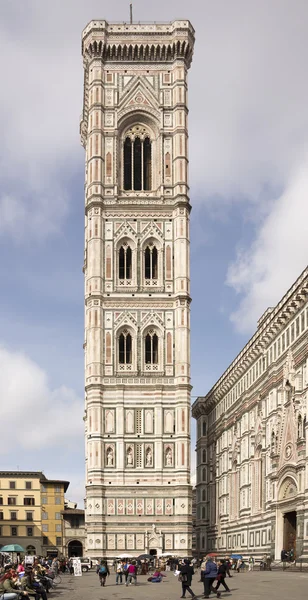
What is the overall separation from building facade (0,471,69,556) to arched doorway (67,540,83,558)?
4.25 feet

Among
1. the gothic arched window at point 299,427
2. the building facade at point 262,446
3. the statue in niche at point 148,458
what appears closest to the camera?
the gothic arched window at point 299,427

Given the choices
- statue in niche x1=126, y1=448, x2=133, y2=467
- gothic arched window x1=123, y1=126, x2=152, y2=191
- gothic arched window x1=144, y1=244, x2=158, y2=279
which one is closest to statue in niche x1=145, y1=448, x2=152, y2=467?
statue in niche x1=126, y1=448, x2=133, y2=467

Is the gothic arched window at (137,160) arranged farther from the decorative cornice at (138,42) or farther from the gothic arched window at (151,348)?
the gothic arched window at (151,348)

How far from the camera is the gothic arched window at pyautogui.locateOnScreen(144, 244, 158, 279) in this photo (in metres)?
88.7

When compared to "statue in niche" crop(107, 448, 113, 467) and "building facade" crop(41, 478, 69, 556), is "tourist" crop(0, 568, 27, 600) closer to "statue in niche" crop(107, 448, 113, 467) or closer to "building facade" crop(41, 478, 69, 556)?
"statue in niche" crop(107, 448, 113, 467)

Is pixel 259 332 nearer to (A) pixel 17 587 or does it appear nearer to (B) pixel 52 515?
(A) pixel 17 587

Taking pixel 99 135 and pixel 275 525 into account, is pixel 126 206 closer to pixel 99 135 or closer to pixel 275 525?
pixel 99 135

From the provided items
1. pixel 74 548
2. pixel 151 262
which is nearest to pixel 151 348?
pixel 151 262

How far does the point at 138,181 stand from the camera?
91.8 meters

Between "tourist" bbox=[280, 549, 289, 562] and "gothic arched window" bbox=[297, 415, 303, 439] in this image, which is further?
"tourist" bbox=[280, 549, 289, 562]

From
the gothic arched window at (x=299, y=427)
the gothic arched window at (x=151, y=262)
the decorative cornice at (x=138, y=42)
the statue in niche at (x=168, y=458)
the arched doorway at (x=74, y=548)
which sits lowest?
the arched doorway at (x=74, y=548)

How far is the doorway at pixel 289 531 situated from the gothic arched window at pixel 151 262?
104ft

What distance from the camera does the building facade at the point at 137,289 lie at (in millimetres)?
82875

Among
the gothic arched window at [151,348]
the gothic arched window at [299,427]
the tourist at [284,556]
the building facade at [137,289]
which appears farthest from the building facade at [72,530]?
the gothic arched window at [299,427]
